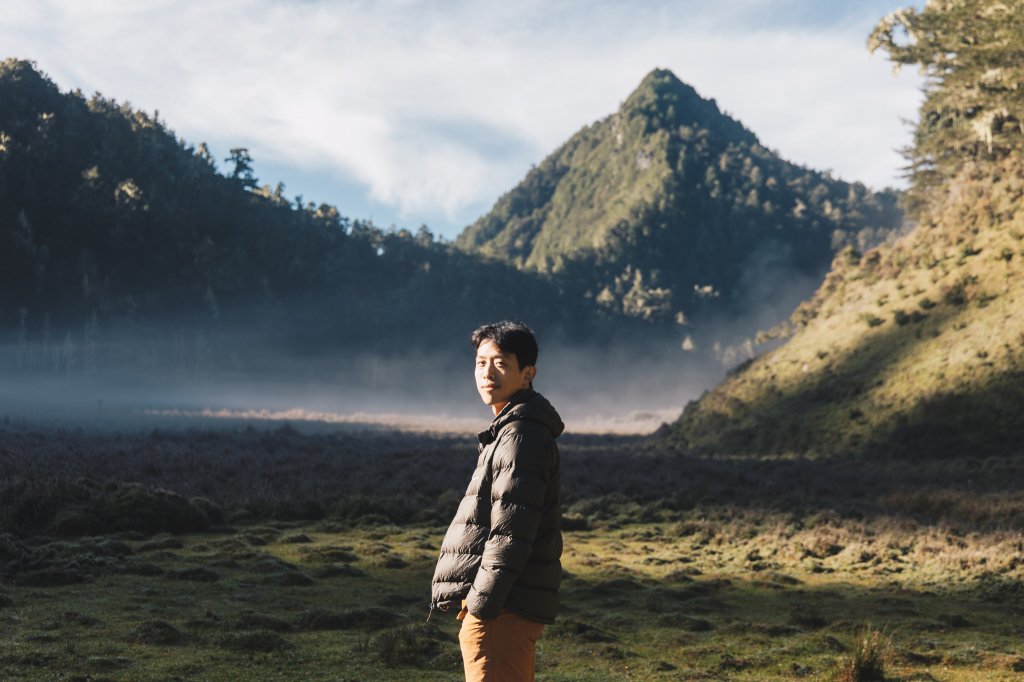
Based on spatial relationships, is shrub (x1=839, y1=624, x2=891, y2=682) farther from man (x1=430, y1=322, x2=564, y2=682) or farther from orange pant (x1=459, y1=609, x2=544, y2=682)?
orange pant (x1=459, y1=609, x2=544, y2=682)

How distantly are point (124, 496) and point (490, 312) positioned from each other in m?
171

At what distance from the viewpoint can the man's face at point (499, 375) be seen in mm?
5566

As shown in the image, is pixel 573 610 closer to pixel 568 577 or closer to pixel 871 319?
pixel 568 577

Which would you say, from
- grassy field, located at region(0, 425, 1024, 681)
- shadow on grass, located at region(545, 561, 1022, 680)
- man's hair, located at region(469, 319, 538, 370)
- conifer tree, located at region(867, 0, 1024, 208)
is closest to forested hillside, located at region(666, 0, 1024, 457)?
conifer tree, located at region(867, 0, 1024, 208)

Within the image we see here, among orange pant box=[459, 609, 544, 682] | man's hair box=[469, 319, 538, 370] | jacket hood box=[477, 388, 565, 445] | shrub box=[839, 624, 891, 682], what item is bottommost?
shrub box=[839, 624, 891, 682]

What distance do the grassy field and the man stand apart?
6.29 meters

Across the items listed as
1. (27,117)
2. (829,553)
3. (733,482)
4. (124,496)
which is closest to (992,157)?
(733,482)

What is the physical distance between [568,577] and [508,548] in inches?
598

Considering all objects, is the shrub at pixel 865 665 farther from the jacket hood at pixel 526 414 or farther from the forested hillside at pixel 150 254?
the forested hillside at pixel 150 254

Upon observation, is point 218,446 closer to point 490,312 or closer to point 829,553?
point 829,553

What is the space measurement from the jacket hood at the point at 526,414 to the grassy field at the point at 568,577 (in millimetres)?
6664

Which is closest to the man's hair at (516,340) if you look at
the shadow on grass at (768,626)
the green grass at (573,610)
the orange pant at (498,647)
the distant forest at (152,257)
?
→ the orange pant at (498,647)

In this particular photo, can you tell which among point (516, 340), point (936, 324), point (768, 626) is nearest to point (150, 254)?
point (936, 324)

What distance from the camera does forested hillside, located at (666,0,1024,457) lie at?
4409cm
